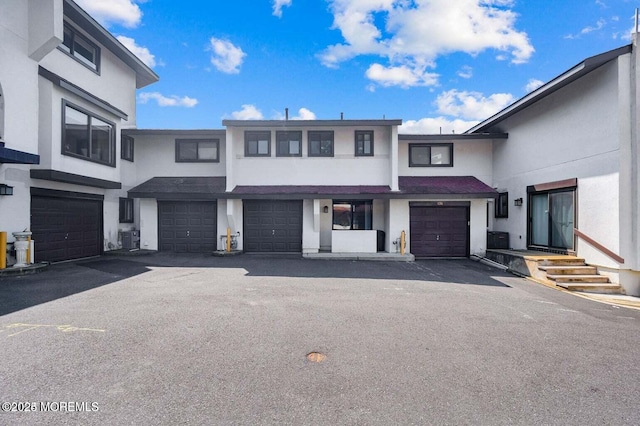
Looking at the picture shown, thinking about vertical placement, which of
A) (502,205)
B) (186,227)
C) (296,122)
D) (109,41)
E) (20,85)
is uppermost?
(109,41)

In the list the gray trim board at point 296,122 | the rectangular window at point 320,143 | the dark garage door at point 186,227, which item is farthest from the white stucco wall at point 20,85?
the rectangular window at point 320,143

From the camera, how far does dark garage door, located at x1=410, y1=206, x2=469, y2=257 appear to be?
45.6ft

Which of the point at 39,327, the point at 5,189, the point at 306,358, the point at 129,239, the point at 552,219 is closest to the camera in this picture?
the point at 306,358

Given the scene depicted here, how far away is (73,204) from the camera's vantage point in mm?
11773

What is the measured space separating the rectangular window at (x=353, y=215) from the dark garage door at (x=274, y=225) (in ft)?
6.04

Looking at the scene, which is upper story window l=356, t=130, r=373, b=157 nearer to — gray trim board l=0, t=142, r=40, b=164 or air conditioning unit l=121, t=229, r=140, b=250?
air conditioning unit l=121, t=229, r=140, b=250

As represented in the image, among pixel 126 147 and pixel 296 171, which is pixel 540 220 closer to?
pixel 296 171

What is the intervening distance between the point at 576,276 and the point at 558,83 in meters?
6.38

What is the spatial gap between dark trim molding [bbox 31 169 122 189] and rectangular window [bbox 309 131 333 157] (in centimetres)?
885

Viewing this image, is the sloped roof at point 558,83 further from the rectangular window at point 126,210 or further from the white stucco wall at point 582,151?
the rectangular window at point 126,210

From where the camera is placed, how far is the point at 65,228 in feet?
37.4

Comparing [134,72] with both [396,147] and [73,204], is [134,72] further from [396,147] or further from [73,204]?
[396,147]

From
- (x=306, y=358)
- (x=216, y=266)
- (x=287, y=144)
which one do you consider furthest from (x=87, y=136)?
(x=306, y=358)

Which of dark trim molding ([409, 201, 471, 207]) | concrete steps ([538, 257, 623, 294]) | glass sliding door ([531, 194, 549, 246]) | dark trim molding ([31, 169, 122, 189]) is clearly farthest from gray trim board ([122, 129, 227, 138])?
concrete steps ([538, 257, 623, 294])
